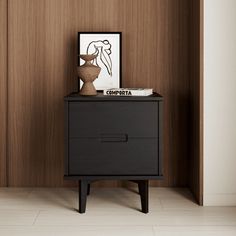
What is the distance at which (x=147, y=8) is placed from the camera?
10.8ft

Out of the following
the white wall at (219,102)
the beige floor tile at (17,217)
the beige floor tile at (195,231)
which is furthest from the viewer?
the white wall at (219,102)

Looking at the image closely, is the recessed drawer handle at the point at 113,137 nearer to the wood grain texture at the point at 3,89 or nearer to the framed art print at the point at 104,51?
the framed art print at the point at 104,51

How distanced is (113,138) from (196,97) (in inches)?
23.6

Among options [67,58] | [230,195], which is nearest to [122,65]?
[67,58]

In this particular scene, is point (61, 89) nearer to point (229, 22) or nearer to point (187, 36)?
point (187, 36)

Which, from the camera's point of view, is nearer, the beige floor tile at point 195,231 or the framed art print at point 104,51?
the beige floor tile at point 195,231

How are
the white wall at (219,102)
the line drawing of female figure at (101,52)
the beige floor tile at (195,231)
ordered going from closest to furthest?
1. the beige floor tile at (195,231)
2. the white wall at (219,102)
3. the line drawing of female figure at (101,52)

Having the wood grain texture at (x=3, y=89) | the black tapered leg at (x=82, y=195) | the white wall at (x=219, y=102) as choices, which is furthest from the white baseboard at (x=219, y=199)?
the wood grain texture at (x=3, y=89)

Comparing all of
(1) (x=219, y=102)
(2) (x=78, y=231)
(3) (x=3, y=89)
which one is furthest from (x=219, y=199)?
(3) (x=3, y=89)

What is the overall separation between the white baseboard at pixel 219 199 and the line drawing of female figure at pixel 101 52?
3.21ft

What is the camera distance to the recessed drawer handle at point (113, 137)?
2798 millimetres

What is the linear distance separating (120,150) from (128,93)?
320 mm

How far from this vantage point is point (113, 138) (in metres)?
2.81

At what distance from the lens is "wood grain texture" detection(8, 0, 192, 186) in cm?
329
